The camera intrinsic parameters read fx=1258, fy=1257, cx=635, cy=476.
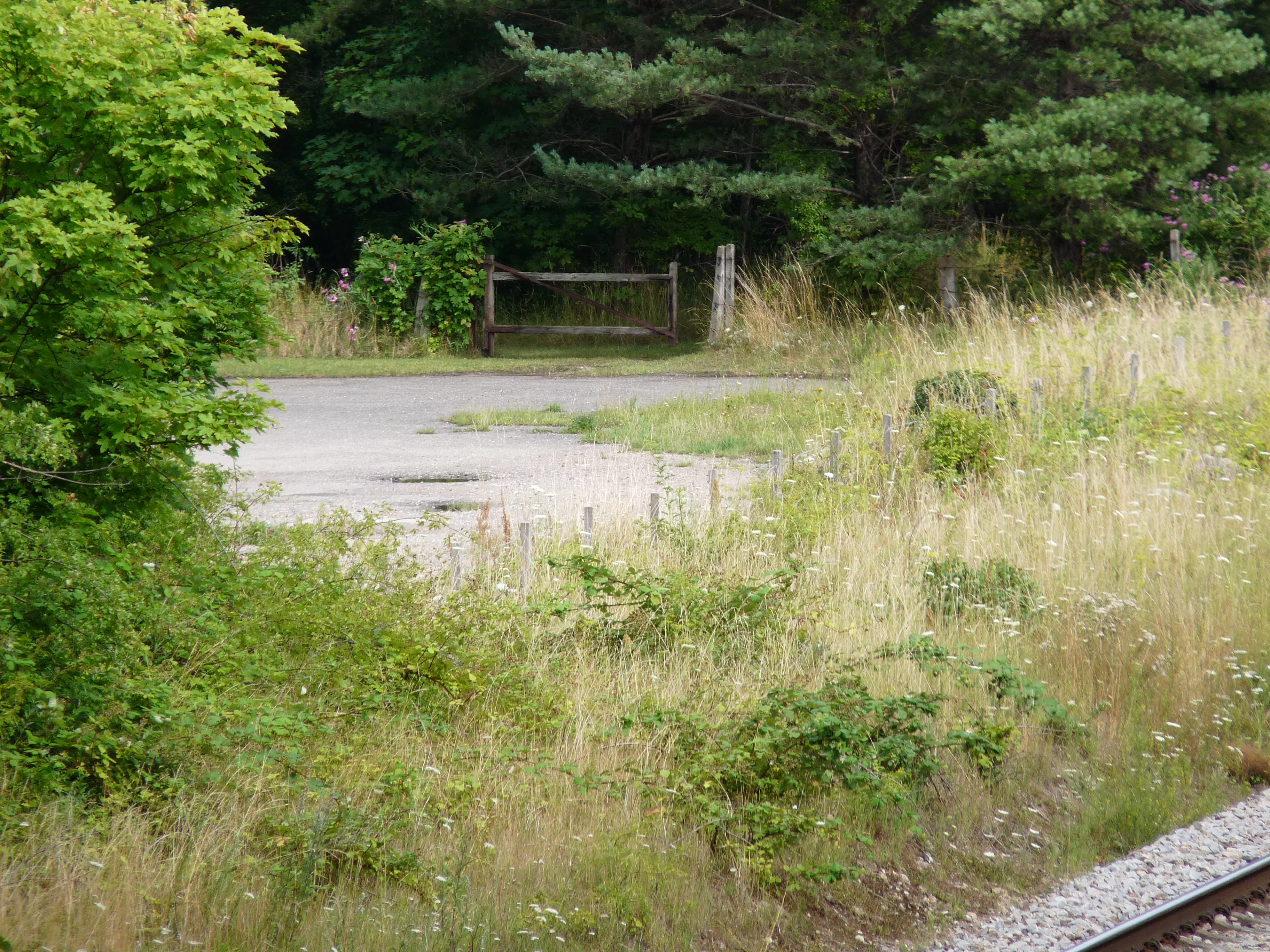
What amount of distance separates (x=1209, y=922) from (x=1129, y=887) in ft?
0.87

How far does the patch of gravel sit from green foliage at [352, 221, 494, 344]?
638 inches

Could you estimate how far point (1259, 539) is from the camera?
23.0 feet

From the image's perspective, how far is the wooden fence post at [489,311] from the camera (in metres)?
19.8

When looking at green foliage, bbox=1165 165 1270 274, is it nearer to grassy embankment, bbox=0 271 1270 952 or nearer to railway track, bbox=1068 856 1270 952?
grassy embankment, bbox=0 271 1270 952

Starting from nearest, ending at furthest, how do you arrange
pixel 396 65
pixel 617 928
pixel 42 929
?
pixel 42 929, pixel 617 928, pixel 396 65

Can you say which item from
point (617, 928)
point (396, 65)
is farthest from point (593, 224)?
point (617, 928)

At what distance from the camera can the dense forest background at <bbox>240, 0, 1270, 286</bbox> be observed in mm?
17922

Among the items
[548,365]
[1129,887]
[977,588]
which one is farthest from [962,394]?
[548,365]

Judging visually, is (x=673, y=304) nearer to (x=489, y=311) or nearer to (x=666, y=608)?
(x=489, y=311)

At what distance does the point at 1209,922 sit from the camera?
4.09m

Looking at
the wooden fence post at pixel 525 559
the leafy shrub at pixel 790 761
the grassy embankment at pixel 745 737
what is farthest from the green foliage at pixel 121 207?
the leafy shrub at pixel 790 761

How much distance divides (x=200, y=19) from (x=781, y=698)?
3743 mm

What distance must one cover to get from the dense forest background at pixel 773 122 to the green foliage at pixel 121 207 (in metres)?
14.0

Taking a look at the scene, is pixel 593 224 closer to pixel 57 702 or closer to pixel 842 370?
pixel 842 370
